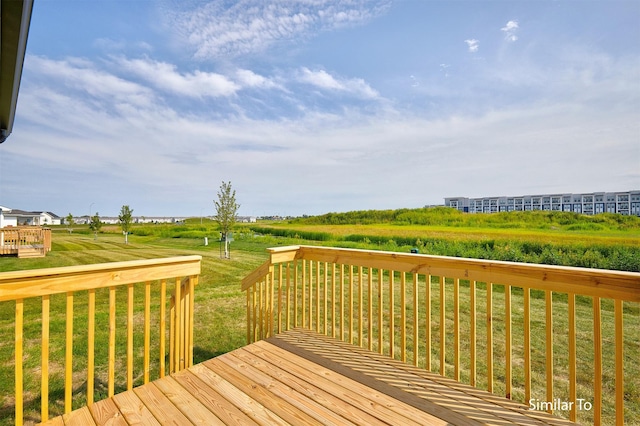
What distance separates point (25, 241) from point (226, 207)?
8.83 metres

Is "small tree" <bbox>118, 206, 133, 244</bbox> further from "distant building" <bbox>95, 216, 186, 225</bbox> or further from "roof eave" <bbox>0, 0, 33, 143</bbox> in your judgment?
"roof eave" <bbox>0, 0, 33, 143</bbox>

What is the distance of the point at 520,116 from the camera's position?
400 inches

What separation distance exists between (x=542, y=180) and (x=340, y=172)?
1227 centimetres

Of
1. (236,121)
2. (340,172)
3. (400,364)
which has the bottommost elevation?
(400,364)

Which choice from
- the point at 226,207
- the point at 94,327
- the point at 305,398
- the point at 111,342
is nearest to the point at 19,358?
the point at 111,342

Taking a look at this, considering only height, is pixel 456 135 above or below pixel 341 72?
below

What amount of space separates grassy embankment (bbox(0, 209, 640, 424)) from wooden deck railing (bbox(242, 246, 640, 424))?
0.34 m

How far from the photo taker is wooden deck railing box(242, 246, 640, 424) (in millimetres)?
1688

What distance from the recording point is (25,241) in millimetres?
12781

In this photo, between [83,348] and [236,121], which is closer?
[83,348]

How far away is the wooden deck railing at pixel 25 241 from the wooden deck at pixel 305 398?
15.0 metres

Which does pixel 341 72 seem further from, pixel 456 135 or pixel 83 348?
pixel 83 348

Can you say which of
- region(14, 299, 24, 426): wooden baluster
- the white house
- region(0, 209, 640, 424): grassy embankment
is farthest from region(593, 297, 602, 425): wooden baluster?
the white house

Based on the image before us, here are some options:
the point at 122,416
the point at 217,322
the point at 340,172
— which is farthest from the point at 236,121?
the point at 122,416
